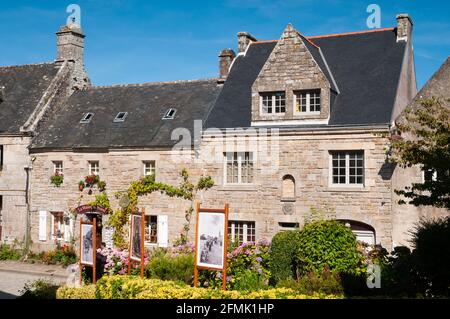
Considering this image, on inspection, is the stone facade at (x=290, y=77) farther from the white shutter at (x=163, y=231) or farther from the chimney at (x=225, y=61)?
the white shutter at (x=163, y=231)

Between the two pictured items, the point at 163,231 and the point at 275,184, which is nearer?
the point at 275,184

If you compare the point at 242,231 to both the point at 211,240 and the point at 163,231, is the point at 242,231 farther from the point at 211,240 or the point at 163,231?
the point at 211,240

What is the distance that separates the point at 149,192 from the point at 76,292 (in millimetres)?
9202

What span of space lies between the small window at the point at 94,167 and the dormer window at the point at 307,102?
8782 mm

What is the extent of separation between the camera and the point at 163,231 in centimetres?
2231

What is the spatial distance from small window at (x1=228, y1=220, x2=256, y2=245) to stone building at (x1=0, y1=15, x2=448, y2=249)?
0.13ft

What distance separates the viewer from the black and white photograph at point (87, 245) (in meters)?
15.3

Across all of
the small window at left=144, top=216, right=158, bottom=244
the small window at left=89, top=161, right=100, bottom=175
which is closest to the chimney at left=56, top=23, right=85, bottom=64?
the small window at left=89, top=161, right=100, bottom=175

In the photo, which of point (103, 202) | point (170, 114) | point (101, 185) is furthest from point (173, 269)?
point (170, 114)

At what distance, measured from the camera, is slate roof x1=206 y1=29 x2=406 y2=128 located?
19953mm

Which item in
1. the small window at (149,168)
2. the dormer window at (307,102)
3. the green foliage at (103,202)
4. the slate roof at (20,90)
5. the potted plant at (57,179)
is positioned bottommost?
the green foliage at (103,202)

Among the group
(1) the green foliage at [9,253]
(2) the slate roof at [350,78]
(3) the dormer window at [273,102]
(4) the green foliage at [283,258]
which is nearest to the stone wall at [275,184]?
(2) the slate roof at [350,78]

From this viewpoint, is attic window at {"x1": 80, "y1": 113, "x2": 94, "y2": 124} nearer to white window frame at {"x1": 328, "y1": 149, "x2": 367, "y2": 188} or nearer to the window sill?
the window sill

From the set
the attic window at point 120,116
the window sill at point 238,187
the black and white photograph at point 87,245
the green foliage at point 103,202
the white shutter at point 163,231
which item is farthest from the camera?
the attic window at point 120,116
